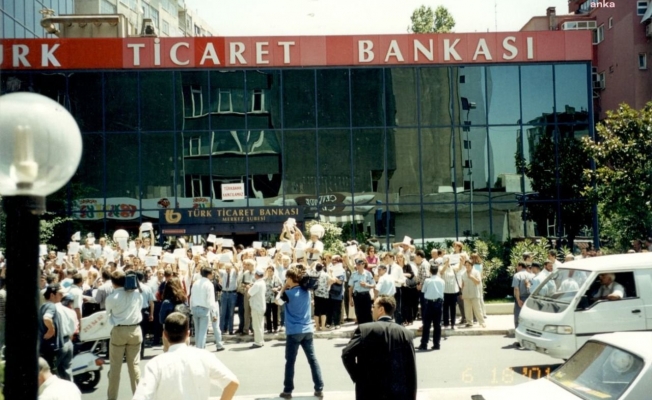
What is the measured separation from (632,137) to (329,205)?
1128cm

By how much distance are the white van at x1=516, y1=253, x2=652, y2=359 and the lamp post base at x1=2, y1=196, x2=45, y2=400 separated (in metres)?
9.14

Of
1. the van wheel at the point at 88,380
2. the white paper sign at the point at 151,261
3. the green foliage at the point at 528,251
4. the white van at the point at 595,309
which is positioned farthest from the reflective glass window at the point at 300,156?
the van wheel at the point at 88,380

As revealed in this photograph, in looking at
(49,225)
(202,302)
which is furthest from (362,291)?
(49,225)

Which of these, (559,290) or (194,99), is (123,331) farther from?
(194,99)

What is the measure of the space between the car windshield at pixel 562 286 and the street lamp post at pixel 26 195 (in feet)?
30.7

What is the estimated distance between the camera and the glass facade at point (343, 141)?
1043 inches

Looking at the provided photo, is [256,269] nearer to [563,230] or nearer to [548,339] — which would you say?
[548,339]

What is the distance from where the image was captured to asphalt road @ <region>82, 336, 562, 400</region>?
9.80 meters

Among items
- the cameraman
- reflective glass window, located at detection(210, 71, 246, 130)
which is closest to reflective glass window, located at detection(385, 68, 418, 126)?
reflective glass window, located at detection(210, 71, 246, 130)

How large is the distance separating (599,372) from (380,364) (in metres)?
1.78

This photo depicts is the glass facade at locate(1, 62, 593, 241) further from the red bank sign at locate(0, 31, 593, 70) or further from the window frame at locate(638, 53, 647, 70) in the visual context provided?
the window frame at locate(638, 53, 647, 70)

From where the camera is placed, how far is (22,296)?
2.61 metres

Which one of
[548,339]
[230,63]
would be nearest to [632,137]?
[548,339]

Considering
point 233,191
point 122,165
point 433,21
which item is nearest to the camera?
point 122,165
